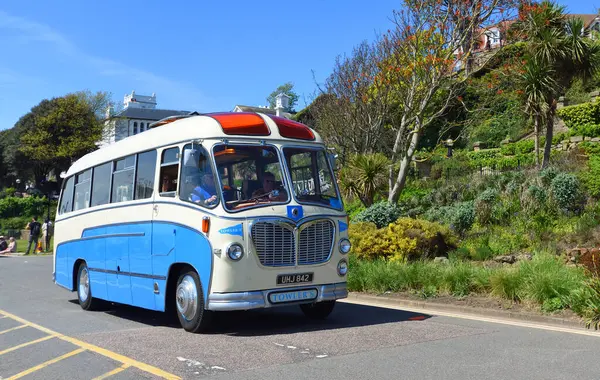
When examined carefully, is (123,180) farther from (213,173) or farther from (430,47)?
(430,47)

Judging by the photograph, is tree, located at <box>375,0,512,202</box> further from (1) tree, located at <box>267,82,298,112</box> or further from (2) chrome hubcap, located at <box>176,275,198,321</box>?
(1) tree, located at <box>267,82,298,112</box>

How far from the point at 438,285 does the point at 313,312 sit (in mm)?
2700

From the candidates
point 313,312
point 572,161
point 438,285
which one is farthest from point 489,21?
point 313,312

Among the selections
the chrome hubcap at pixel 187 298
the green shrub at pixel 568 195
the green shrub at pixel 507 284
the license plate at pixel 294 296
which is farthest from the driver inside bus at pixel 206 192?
the green shrub at pixel 568 195

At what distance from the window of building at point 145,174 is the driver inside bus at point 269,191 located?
1.96 metres

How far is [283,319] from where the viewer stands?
10.0 m

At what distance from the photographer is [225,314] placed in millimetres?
10211

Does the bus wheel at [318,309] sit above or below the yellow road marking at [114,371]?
above

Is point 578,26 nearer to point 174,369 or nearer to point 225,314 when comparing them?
point 225,314

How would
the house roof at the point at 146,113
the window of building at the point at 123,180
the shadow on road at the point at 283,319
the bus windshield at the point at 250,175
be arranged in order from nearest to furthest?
the bus windshield at the point at 250,175 → the shadow on road at the point at 283,319 → the window of building at the point at 123,180 → the house roof at the point at 146,113

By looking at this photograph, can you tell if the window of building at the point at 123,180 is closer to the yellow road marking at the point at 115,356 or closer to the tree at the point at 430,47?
the yellow road marking at the point at 115,356

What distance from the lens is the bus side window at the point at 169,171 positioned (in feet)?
29.8

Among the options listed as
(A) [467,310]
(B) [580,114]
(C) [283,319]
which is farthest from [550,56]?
(C) [283,319]

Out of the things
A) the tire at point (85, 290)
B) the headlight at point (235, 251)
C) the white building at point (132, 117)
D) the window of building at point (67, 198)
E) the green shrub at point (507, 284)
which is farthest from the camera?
the white building at point (132, 117)
